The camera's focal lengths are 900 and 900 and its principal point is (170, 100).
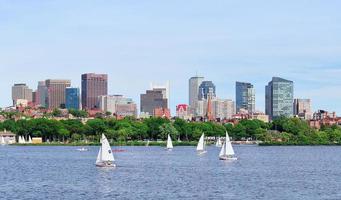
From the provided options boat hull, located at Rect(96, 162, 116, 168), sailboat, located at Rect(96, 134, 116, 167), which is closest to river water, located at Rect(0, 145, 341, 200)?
boat hull, located at Rect(96, 162, 116, 168)

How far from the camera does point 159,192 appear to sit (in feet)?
245

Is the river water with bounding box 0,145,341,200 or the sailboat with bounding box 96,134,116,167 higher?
the sailboat with bounding box 96,134,116,167

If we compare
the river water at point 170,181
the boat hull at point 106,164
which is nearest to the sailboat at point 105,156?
the boat hull at point 106,164

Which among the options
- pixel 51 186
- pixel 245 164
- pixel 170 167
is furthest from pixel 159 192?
pixel 245 164

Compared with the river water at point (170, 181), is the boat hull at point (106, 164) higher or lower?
higher

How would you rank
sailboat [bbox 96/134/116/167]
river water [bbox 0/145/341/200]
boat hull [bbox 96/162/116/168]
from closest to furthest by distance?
river water [bbox 0/145/341/200], sailboat [bbox 96/134/116/167], boat hull [bbox 96/162/116/168]

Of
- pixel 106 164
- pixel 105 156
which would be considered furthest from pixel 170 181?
pixel 106 164

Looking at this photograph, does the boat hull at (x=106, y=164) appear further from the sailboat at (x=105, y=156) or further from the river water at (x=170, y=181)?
the river water at (x=170, y=181)

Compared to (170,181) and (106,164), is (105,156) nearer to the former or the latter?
(106,164)

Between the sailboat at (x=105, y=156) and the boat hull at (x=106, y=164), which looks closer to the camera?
the sailboat at (x=105, y=156)

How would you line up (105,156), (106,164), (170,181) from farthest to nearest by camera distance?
(106,164) < (105,156) < (170,181)

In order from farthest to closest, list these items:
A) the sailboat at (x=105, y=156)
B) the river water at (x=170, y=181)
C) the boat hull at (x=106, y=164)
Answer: the boat hull at (x=106, y=164), the sailboat at (x=105, y=156), the river water at (x=170, y=181)

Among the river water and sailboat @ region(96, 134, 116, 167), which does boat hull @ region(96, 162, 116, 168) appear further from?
the river water

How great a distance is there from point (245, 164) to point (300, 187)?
3954 centimetres
